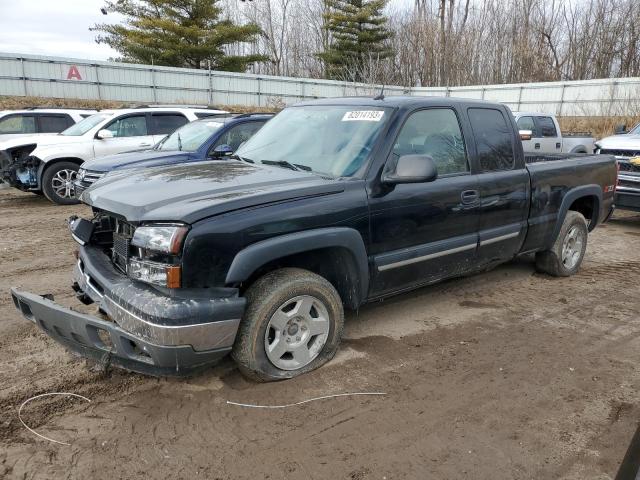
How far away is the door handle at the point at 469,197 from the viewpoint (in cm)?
427

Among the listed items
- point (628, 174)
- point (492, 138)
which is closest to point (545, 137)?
point (628, 174)

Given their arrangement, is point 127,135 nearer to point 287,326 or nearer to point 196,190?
point 196,190

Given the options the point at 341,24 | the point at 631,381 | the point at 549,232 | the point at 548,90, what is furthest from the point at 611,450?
the point at 341,24

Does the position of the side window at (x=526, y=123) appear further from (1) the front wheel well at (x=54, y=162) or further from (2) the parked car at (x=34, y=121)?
(2) the parked car at (x=34, y=121)

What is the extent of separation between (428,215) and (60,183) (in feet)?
28.5

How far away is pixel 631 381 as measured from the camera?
3574mm

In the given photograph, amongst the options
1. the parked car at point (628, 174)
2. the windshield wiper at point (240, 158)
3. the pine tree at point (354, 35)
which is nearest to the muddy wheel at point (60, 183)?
the windshield wiper at point (240, 158)

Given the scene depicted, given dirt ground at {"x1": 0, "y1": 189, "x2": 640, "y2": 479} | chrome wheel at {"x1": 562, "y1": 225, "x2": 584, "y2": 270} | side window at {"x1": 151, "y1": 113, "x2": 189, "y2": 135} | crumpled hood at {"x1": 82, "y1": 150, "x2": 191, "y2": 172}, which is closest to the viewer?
dirt ground at {"x1": 0, "y1": 189, "x2": 640, "y2": 479}

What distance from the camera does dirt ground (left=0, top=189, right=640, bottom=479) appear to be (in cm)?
266

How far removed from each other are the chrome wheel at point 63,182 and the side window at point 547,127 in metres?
11.2

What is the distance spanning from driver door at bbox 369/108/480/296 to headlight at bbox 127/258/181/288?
1.47m

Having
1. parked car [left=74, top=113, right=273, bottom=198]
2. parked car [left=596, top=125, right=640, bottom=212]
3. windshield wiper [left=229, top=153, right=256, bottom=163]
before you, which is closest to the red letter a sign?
parked car [left=74, top=113, right=273, bottom=198]

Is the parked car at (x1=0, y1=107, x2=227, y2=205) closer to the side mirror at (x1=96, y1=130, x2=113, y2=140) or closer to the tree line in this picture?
the side mirror at (x1=96, y1=130, x2=113, y2=140)

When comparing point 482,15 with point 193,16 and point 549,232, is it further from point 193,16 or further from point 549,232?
point 549,232
